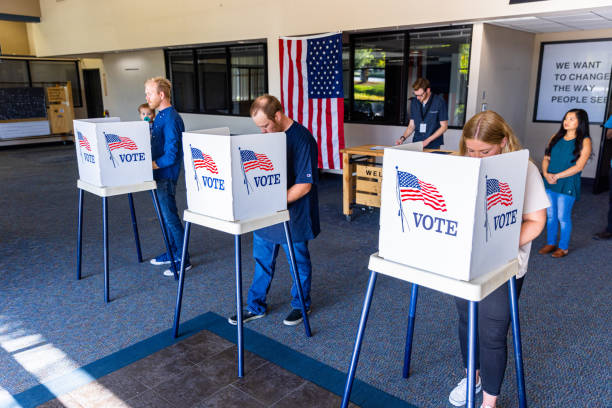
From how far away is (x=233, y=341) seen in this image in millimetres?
2646

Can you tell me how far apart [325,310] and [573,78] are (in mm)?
5771

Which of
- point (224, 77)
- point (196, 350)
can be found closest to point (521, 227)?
point (196, 350)

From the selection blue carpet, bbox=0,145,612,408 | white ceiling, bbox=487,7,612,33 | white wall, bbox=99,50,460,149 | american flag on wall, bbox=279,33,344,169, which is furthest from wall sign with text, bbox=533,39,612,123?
american flag on wall, bbox=279,33,344,169

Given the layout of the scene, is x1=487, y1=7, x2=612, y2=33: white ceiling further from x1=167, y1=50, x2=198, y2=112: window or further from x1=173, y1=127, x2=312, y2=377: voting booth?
x1=167, y1=50, x2=198, y2=112: window

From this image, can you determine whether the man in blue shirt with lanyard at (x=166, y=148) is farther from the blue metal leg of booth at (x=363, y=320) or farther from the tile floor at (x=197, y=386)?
the blue metal leg of booth at (x=363, y=320)

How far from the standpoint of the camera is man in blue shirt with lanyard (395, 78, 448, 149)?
5.00 metres

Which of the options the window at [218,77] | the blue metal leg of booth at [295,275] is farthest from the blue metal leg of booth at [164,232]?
the window at [218,77]

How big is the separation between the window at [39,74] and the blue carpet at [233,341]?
38.4ft

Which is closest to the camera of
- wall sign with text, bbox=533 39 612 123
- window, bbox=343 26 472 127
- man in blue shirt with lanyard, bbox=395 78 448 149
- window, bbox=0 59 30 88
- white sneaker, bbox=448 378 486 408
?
white sneaker, bbox=448 378 486 408

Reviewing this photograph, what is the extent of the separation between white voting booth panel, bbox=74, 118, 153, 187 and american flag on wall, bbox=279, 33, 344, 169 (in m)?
3.07

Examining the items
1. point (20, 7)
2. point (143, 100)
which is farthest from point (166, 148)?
point (20, 7)

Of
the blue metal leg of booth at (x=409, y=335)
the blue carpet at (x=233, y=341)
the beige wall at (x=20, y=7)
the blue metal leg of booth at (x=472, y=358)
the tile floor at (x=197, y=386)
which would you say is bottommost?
the blue carpet at (x=233, y=341)

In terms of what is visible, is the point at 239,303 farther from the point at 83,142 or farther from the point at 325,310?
the point at 83,142

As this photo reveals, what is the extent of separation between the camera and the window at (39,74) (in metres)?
11.6
